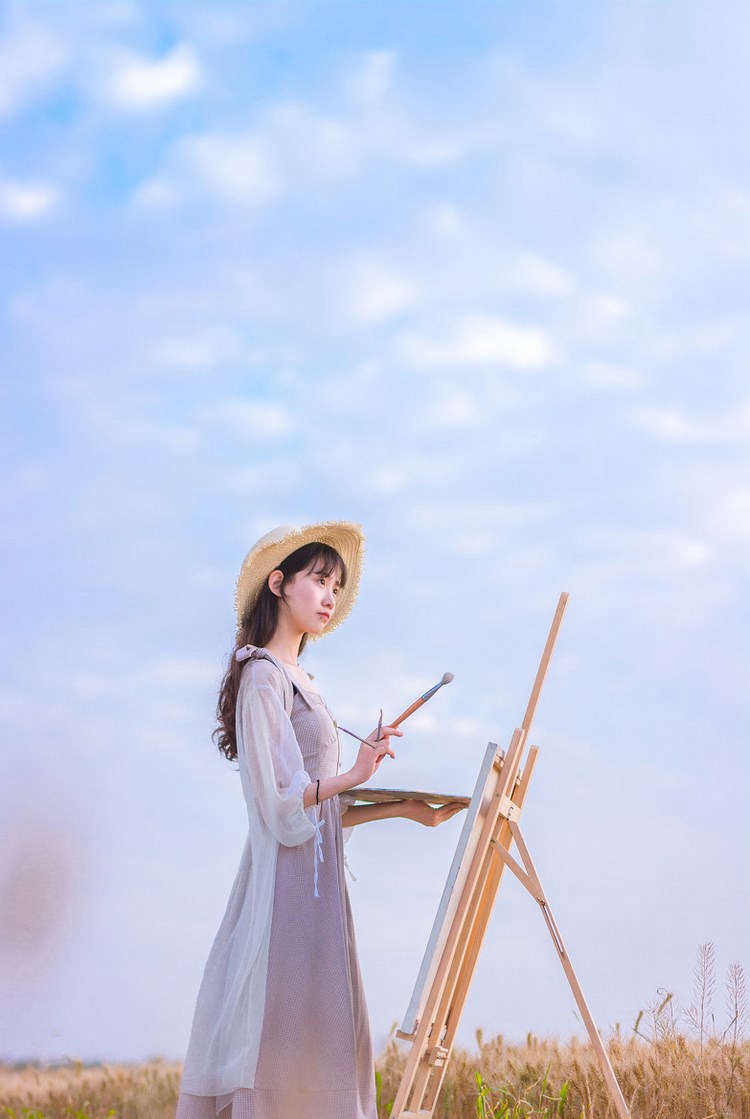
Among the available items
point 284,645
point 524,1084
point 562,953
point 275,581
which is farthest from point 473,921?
point 524,1084

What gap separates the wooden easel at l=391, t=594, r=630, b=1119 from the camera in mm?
2734

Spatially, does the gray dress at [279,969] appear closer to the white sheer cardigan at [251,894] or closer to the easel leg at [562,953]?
the white sheer cardigan at [251,894]

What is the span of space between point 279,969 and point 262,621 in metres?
0.94

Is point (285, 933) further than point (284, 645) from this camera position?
No

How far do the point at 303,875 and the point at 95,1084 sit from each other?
7.65ft

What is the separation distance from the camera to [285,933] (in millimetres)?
2889

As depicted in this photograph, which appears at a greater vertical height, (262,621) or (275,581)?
(275,581)

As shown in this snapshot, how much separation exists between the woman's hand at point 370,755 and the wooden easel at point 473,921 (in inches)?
10.4

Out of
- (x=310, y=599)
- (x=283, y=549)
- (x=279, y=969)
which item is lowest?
(x=279, y=969)

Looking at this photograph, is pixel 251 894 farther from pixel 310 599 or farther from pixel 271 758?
pixel 310 599

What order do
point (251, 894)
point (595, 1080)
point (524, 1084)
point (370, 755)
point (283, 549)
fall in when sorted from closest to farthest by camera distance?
1. point (370, 755)
2. point (251, 894)
3. point (283, 549)
4. point (595, 1080)
5. point (524, 1084)

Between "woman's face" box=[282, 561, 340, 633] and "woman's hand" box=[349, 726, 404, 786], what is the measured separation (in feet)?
1.74

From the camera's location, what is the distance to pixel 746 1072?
4.02 meters

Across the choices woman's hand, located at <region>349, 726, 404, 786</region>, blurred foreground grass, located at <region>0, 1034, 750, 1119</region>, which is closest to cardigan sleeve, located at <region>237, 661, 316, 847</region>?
woman's hand, located at <region>349, 726, 404, 786</region>
